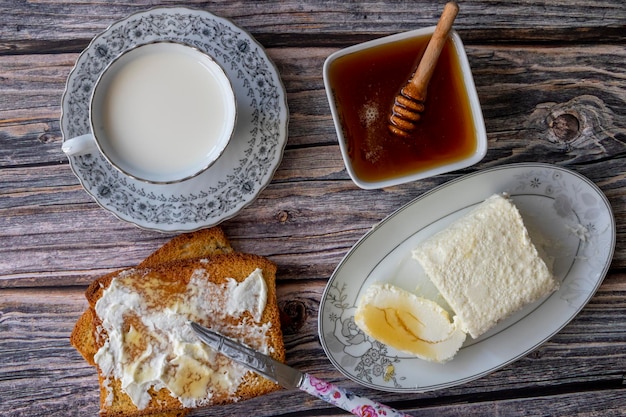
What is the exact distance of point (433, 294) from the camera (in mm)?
1531

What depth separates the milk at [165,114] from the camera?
134 cm

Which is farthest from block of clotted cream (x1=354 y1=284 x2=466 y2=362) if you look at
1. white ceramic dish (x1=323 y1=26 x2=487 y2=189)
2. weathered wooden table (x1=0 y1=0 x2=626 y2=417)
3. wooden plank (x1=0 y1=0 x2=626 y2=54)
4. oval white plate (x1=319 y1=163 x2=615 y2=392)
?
wooden plank (x1=0 y1=0 x2=626 y2=54)

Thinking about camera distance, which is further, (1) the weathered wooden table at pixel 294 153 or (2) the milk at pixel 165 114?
(1) the weathered wooden table at pixel 294 153

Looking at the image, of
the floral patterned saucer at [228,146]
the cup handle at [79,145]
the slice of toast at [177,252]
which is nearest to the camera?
the cup handle at [79,145]

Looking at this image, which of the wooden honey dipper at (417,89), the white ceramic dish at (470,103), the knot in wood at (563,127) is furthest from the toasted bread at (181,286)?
the knot in wood at (563,127)

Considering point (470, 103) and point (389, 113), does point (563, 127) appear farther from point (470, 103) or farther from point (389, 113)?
point (389, 113)

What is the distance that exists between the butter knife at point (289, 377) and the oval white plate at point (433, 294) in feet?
0.17

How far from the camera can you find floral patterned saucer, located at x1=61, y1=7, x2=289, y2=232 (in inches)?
56.2

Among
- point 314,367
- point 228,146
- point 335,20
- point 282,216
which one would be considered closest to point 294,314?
point 314,367

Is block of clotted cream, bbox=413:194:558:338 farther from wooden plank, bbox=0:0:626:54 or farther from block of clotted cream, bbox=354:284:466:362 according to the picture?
wooden plank, bbox=0:0:626:54

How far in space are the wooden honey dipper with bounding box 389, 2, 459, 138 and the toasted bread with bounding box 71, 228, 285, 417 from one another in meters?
0.46

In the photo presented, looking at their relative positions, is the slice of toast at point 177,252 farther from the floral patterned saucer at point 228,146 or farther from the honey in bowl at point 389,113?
the honey in bowl at point 389,113

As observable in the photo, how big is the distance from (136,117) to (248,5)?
41 cm

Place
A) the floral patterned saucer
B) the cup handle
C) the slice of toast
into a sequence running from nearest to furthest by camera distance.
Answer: the cup handle, the floral patterned saucer, the slice of toast
